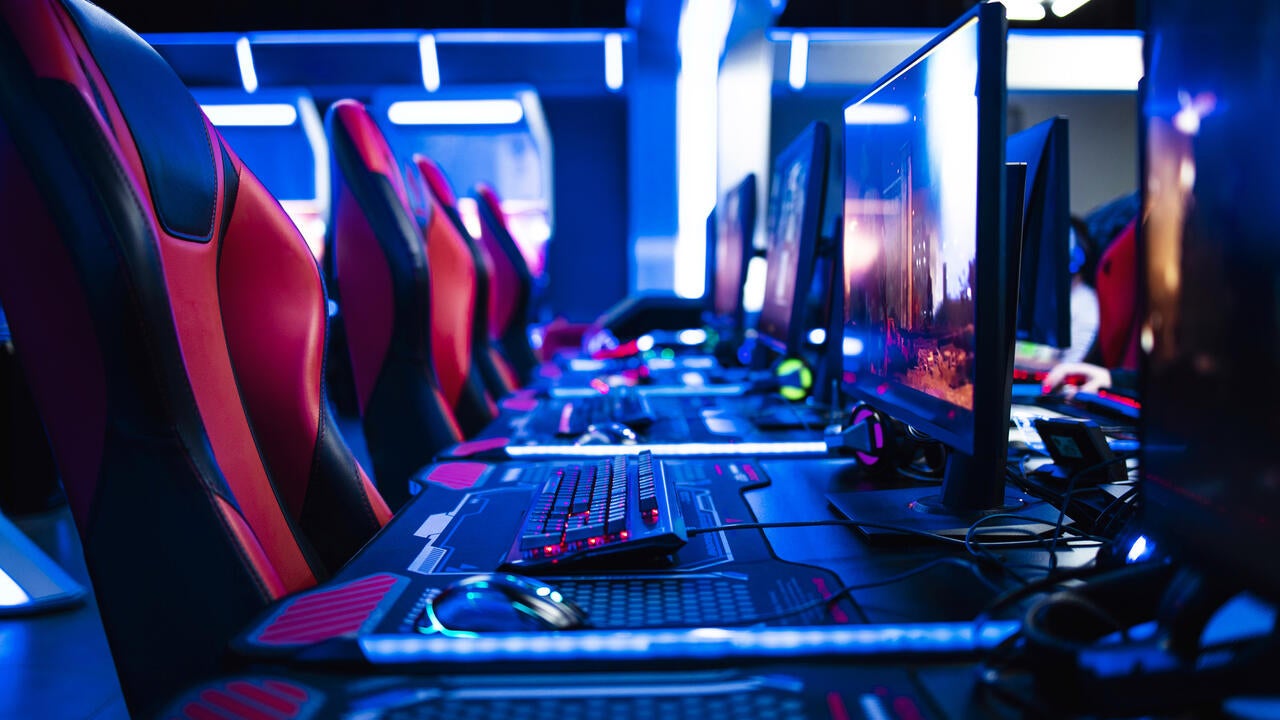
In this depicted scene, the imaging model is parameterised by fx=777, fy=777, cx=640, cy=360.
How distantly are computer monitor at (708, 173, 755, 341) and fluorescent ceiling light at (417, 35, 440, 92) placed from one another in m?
3.65

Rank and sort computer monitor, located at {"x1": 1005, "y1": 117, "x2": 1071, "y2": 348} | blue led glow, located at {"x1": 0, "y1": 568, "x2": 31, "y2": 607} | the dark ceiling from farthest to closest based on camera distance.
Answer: the dark ceiling, blue led glow, located at {"x1": 0, "y1": 568, "x2": 31, "y2": 607}, computer monitor, located at {"x1": 1005, "y1": 117, "x2": 1071, "y2": 348}

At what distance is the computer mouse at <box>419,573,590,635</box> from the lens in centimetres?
58

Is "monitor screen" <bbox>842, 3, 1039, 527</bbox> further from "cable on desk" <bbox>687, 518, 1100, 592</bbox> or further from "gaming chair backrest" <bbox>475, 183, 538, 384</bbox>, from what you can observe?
"gaming chair backrest" <bbox>475, 183, 538, 384</bbox>

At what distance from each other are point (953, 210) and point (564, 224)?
5.95m

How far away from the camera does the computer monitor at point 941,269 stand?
2.28ft

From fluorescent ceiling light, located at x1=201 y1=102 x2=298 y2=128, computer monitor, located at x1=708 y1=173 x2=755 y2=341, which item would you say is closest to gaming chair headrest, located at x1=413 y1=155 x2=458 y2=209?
computer monitor, located at x1=708 y1=173 x2=755 y2=341

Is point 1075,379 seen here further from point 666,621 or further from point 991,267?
point 666,621

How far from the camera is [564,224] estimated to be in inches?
258

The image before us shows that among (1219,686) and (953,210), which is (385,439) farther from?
(1219,686)

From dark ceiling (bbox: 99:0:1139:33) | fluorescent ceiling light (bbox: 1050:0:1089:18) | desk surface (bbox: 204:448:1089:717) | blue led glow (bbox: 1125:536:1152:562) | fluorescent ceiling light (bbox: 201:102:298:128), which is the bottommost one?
desk surface (bbox: 204:448:1089:717)

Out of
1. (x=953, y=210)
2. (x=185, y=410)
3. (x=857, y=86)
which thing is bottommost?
(x=185, y=410)

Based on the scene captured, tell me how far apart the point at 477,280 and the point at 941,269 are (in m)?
1.73

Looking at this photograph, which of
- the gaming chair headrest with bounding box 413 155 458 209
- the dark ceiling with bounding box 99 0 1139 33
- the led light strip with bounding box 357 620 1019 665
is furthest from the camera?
the dark ceiling with bounding box 99 0 1139 33

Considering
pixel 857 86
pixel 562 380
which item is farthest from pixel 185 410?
pixel 857 86
